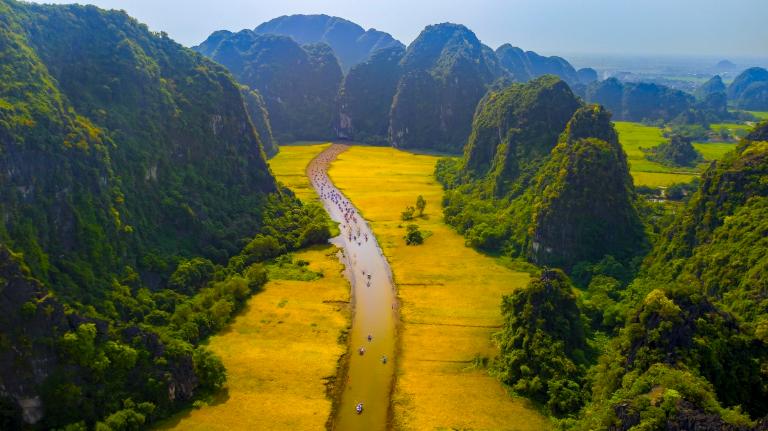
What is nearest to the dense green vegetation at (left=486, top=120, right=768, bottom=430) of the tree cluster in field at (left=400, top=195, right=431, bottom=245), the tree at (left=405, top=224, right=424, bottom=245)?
the tree at (left=405, top=224, right=424, bottom=245)

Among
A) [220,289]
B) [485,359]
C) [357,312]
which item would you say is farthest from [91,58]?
[485,359]

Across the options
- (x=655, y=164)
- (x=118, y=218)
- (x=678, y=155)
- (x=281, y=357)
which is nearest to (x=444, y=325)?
(x=281, y=357)

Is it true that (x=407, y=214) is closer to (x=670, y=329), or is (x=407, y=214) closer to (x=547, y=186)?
(x=547, y=186)

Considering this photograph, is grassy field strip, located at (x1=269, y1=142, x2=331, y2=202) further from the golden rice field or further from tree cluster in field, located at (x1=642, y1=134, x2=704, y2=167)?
tree cluster in field, located at (x1=642, y1=134, x2=704, y2=167)

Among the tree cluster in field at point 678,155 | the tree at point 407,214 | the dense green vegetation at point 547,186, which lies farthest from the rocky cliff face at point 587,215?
the tree cluster in field at point 678,155

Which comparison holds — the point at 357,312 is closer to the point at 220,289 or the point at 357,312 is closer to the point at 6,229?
the point at 220,289

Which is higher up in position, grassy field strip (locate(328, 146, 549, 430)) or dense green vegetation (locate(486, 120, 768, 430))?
dense green vegetation (locate(486, 120, 768, 430))

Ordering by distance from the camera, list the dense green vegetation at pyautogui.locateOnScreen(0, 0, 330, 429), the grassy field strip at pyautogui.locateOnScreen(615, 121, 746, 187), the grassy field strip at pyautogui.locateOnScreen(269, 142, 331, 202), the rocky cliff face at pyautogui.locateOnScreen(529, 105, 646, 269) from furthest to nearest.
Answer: the grassy field strip at pyautogui.locateOnScreen(615, 121, 746, 187)
the grassy field strip at pyautogui.locateOnScreen(269, 142, 331, 202)
the rocky cliff face at pyautogui.locateOnScreen(529, 105, 646, 269)
the dense green vegetation at pyautogui.locateOnScreen(0, 0, 330, 429)
